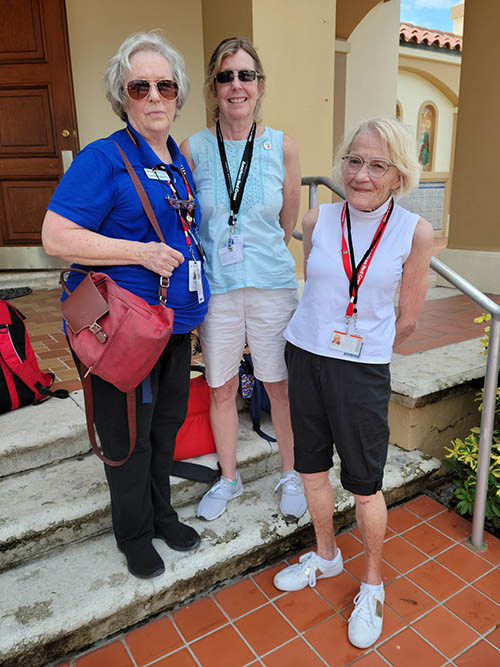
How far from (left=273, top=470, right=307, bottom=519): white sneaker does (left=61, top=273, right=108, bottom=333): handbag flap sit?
1.20m

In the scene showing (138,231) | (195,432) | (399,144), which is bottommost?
(195,432)

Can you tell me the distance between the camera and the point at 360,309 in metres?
1.54

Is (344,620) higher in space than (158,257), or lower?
lower

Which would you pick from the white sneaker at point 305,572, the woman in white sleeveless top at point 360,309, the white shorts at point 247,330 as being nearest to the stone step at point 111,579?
the white sneaker at point 305,572

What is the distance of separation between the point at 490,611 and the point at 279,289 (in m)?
1.39

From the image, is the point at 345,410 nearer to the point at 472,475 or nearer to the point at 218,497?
the point at 218,497

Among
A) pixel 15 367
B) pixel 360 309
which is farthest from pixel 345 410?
pixel 15 367

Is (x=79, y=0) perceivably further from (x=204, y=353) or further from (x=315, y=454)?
(x=315, y=454)

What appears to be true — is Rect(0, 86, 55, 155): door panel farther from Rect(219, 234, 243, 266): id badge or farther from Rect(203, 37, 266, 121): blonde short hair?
Rect(219, 234, 243, 266): id badge

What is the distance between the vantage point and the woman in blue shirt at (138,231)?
1376 millimetres

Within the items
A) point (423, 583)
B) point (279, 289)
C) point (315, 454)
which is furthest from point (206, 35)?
point (423, 583)

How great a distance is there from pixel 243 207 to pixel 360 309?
580 mm

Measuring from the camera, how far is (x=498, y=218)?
4730 millimetres

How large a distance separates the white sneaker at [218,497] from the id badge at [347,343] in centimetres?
94
